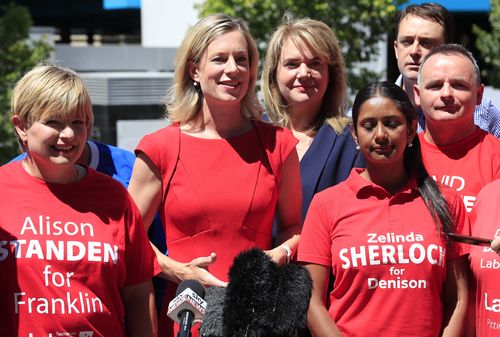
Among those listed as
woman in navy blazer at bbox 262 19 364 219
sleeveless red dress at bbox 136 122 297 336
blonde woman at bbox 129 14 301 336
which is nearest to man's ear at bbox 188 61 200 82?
blonde woman at bbox 129 14 301 336

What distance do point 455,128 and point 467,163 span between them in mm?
178

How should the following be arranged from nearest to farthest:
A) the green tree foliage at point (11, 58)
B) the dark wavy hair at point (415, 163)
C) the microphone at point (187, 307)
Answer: the microphone at point (187, 307) < the dark wavy hair at point (415, 163) < the green tree foliage at point (11, 58)

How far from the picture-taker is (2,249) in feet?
11.9

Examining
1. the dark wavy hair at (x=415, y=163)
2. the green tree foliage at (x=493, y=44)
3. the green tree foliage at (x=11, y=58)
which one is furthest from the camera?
the green tree foliage at (x=493, y=44)

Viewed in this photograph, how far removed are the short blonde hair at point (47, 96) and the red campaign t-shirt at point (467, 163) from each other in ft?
5.60

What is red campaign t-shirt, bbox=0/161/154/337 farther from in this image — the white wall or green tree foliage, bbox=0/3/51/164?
the white wall

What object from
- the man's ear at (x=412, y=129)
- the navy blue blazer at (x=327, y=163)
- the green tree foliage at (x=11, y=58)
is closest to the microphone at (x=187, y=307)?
the man's ear at (x=412, y=129)

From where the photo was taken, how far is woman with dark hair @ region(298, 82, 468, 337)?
13.0ft

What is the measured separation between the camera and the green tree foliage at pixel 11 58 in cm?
1471

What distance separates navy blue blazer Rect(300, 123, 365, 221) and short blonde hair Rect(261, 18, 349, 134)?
0.12 meters

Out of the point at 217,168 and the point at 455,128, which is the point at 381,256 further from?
the point at 217,168

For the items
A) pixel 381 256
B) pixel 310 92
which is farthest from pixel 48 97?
pixel 310 92

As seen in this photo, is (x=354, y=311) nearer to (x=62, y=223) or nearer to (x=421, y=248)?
(x=421, y=248)

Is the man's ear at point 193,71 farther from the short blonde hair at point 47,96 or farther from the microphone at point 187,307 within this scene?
the microphone at point 187,307
